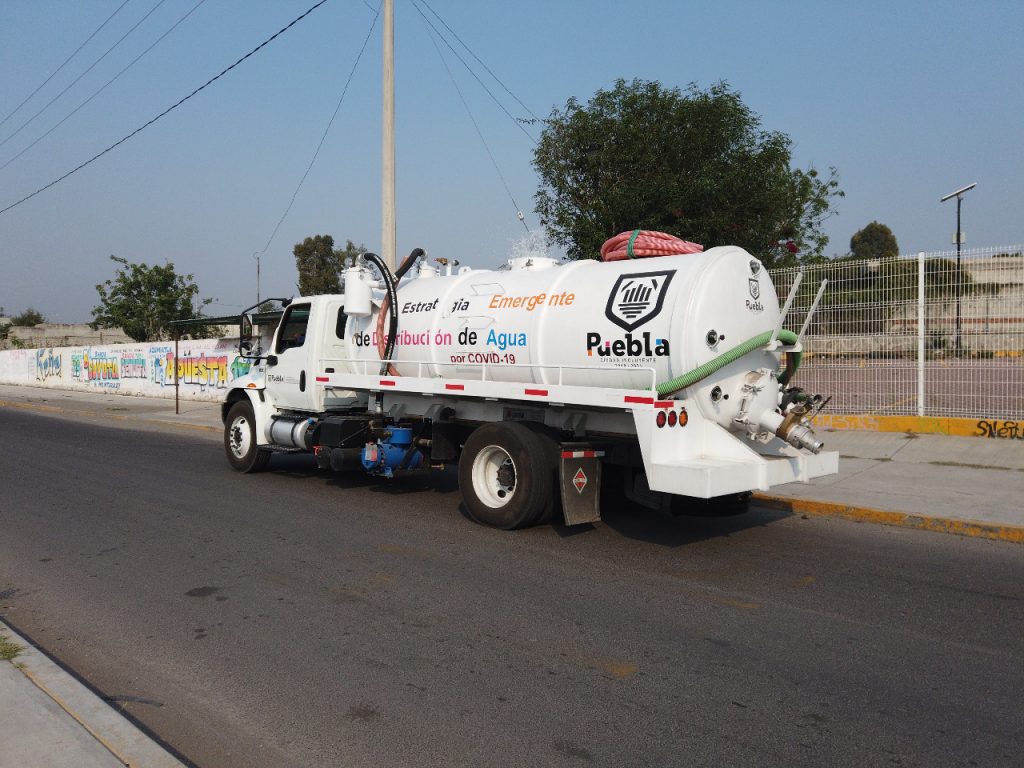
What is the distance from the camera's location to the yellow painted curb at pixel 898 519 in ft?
24.4

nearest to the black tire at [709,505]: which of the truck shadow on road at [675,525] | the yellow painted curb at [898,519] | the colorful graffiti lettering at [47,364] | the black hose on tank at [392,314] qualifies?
the truck shadow on road at [675,525]

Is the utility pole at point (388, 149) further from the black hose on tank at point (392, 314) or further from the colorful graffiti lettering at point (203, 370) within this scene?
the colorful graffiti lettering at point (203, 370)

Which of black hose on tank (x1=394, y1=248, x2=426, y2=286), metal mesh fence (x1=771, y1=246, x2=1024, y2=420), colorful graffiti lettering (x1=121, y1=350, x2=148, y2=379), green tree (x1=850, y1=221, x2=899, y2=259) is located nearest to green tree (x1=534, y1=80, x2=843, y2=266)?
metal mesh fence (x1=771, y1=246, x2=1024, y2=420)

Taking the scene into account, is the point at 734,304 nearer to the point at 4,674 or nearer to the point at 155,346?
the point at 4,674

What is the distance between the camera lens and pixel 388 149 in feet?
A: 50.7

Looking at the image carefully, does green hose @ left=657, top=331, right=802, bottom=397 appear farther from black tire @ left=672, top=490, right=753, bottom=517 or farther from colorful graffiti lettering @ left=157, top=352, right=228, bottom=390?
colorful graffiti lettering @ left=157, top=352, right=228, bottom=390

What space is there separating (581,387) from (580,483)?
87 centimetres

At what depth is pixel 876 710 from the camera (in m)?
3.91

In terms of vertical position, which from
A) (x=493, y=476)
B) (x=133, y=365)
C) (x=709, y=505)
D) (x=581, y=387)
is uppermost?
(x=133, y=365)

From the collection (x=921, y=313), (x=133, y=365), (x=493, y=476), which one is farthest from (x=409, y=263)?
(x=133, y=365)

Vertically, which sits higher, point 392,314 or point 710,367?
point 392,314

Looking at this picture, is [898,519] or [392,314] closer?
[898,519]

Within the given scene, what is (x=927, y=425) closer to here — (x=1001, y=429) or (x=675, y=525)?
(x=1001, y=429)

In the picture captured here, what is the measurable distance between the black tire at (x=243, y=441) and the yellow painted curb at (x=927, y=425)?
8974 mm
